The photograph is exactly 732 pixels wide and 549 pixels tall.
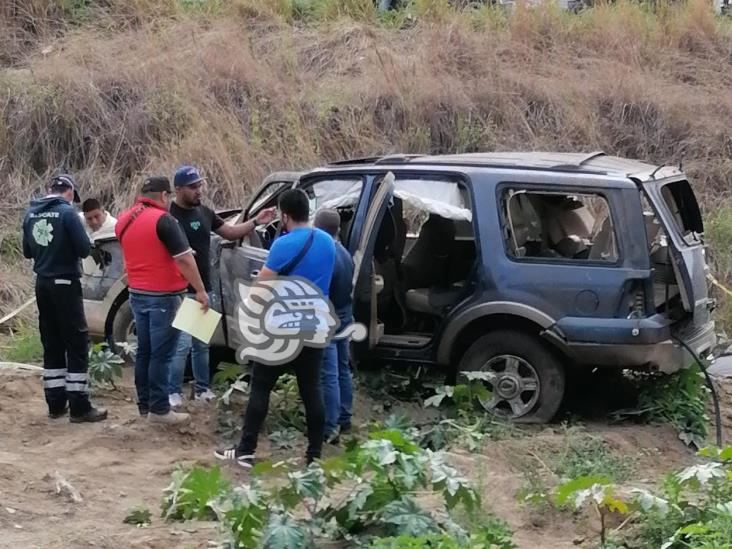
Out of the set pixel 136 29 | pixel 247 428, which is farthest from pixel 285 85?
pixel 247 428

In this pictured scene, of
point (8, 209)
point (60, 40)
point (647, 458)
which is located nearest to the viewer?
point (647, 458)

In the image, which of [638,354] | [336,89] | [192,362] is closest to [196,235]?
[192,362]

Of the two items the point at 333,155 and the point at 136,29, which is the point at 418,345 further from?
the point at 136,29

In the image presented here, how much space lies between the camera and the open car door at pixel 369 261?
7195 mm

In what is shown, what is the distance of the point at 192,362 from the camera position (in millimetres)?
7664

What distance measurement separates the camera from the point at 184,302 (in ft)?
22.8

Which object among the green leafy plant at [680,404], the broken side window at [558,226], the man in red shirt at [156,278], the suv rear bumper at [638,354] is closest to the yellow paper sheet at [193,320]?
the man in red shirt at [156,278]

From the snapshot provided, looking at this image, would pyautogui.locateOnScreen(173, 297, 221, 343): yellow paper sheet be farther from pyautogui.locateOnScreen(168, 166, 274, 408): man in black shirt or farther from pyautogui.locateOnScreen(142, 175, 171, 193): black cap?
pyautogui.locateOnScreen(142, 175, 171, 193): black cap

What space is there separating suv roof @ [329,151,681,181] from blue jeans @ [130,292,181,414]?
5.62ft

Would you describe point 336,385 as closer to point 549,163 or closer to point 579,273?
point 579,273

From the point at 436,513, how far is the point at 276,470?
0.78 metres

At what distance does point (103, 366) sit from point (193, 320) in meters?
1.22

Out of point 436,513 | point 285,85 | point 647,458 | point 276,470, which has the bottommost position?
point 647,458

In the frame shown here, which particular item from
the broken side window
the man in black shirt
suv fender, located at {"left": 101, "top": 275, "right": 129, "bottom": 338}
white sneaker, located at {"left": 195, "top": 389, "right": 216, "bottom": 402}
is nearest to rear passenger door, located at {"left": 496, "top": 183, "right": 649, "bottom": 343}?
the broken side window
